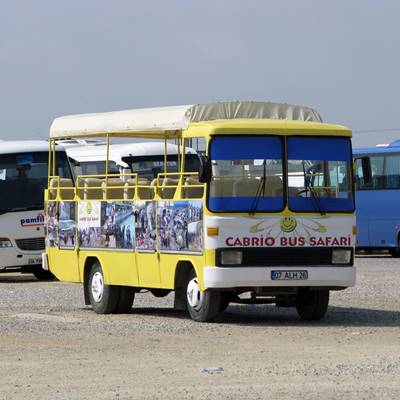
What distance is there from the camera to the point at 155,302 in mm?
25016

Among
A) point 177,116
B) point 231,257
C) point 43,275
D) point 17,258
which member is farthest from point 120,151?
point 231,257

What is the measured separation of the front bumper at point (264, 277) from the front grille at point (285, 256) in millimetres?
75

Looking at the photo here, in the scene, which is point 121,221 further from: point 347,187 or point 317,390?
point 317,390

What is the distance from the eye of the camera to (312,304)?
818 inches

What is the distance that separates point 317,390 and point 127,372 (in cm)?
217

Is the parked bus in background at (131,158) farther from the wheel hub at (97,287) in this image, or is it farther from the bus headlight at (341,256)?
the bus headlight at (341,256)

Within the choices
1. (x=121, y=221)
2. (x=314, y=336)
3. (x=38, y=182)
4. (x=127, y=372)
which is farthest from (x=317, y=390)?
(x=38, y=182)

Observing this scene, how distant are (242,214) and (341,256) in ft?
4.71

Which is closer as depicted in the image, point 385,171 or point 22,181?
point 22,181

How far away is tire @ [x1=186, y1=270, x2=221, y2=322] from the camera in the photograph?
19891 millimetres

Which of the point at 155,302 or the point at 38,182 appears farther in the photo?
the point at 38,182

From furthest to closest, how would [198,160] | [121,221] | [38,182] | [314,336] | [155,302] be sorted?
[38,182]
[155,302]
[121,221]
[198,160]
[314,336]

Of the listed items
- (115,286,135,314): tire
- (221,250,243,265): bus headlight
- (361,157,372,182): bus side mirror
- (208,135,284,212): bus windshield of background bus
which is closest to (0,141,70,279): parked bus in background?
(115,286,135,314): tire

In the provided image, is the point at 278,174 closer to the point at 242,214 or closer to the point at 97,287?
the point at 242,214
